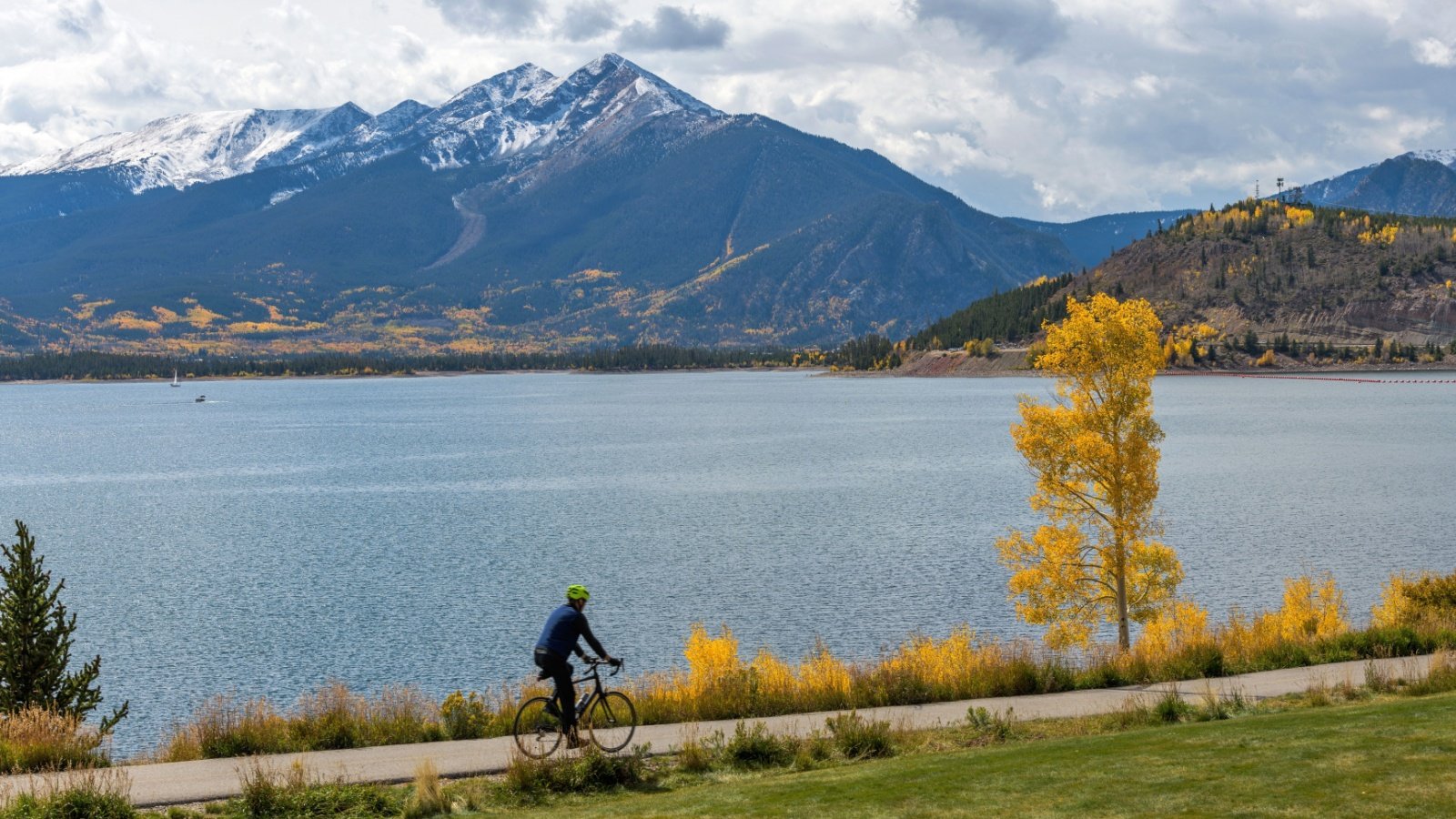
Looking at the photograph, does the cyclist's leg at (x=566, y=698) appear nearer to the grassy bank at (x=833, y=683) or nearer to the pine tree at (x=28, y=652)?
the grassy bank at (x=833, y=683)

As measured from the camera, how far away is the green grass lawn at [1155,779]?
16.0m

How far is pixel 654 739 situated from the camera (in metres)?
23.4

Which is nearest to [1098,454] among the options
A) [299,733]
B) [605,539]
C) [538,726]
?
[538,726]

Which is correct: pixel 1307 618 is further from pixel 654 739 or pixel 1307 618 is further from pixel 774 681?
pixel 654 739

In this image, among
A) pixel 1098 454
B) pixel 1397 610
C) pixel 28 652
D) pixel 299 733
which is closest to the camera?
pixel 299 733

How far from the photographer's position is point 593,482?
108 metres

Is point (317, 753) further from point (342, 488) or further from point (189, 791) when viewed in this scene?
point (342, 488)

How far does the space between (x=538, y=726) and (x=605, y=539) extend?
54515mm

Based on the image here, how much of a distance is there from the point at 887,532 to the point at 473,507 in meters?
32.7

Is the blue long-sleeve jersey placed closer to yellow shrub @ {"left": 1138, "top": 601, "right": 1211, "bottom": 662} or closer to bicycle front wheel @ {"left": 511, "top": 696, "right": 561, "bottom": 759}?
bicycle front wheel @ {"left": 511, "top": 696, "right": 561, "bottom": 759}

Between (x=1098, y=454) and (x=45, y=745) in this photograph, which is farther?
(x=1098, y=454)

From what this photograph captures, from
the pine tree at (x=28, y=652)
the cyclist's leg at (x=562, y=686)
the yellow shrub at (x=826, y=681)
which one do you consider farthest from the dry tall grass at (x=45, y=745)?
the yellow shrub at (x=826, y=681)

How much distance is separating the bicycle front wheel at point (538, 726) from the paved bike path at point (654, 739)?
478 mm

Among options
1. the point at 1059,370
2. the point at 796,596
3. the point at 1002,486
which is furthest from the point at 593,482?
the point at 1059,370
